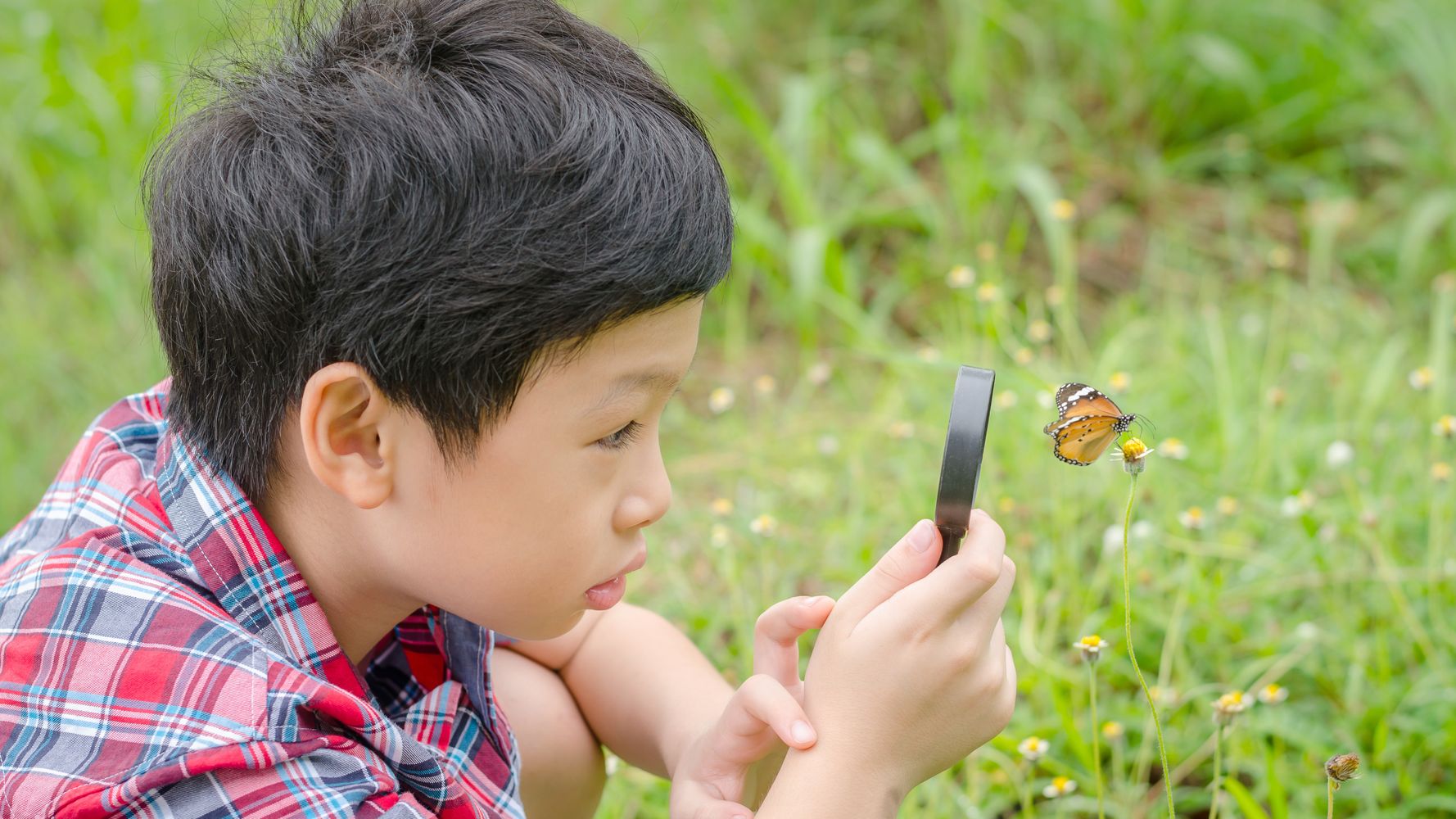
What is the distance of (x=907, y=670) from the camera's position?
3.66ft

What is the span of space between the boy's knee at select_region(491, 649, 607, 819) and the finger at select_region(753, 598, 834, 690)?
0.35 metres

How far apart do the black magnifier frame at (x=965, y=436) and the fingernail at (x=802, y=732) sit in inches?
9.3

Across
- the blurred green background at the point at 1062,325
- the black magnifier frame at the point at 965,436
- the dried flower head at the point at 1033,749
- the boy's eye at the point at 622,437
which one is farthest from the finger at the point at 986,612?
the blurred green background at the point at 1062,325

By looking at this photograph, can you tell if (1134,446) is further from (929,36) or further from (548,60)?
(929,36)

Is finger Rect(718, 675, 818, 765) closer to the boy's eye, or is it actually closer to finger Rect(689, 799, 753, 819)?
finger Rect(689, 799, 753, 819)

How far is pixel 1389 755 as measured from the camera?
5.18 feet

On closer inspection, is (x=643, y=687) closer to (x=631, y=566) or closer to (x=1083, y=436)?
(x=631, y=566)

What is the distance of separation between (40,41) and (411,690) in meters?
3.21

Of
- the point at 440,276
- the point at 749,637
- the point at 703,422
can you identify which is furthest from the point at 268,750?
the point at 703,422

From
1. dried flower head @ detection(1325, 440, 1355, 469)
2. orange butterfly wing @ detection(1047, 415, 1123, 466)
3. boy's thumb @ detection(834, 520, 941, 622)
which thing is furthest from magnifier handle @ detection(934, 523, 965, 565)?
dried flower head @ detection(1325, 440, 1355, 469)

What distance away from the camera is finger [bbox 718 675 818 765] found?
3.74 ft

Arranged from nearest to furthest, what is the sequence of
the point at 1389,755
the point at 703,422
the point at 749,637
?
the point at 1389,755 < the point at 749,637 < the point at 703,422

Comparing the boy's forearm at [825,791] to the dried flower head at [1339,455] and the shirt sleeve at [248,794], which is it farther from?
the dried flower head at [1339,455]

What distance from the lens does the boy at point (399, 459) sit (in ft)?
3.50
